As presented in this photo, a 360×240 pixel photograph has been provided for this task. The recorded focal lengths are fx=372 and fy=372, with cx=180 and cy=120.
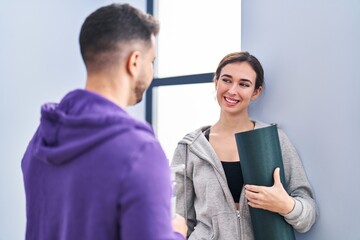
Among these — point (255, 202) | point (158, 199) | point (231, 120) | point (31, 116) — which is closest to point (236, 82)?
point (231, 120)

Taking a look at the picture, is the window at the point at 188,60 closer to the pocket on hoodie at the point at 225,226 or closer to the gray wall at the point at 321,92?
the gray wall at the point at 321,92

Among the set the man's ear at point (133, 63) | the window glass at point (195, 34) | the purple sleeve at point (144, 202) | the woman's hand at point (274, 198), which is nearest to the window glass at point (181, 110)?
the window glass at point (195, 34)

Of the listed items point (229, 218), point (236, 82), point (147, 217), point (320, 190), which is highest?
point (236, 82)

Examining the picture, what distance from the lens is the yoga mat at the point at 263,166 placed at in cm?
122

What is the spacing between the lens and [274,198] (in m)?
1.21

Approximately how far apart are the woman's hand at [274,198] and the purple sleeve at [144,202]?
0.60 metres

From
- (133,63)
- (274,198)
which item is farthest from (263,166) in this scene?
(133,63)

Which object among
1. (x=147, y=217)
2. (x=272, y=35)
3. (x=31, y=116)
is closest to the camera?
(x=147, y=217)

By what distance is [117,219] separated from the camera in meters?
0.71

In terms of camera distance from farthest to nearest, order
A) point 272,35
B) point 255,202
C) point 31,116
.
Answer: point 31,116, point 272,35, point 255,202

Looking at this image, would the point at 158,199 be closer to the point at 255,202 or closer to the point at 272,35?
the point at 255,202

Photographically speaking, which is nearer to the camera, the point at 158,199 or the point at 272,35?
the point at 158,199

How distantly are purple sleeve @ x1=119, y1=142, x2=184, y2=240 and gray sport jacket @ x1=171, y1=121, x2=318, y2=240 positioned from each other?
69cm

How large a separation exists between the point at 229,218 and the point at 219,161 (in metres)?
0.21
